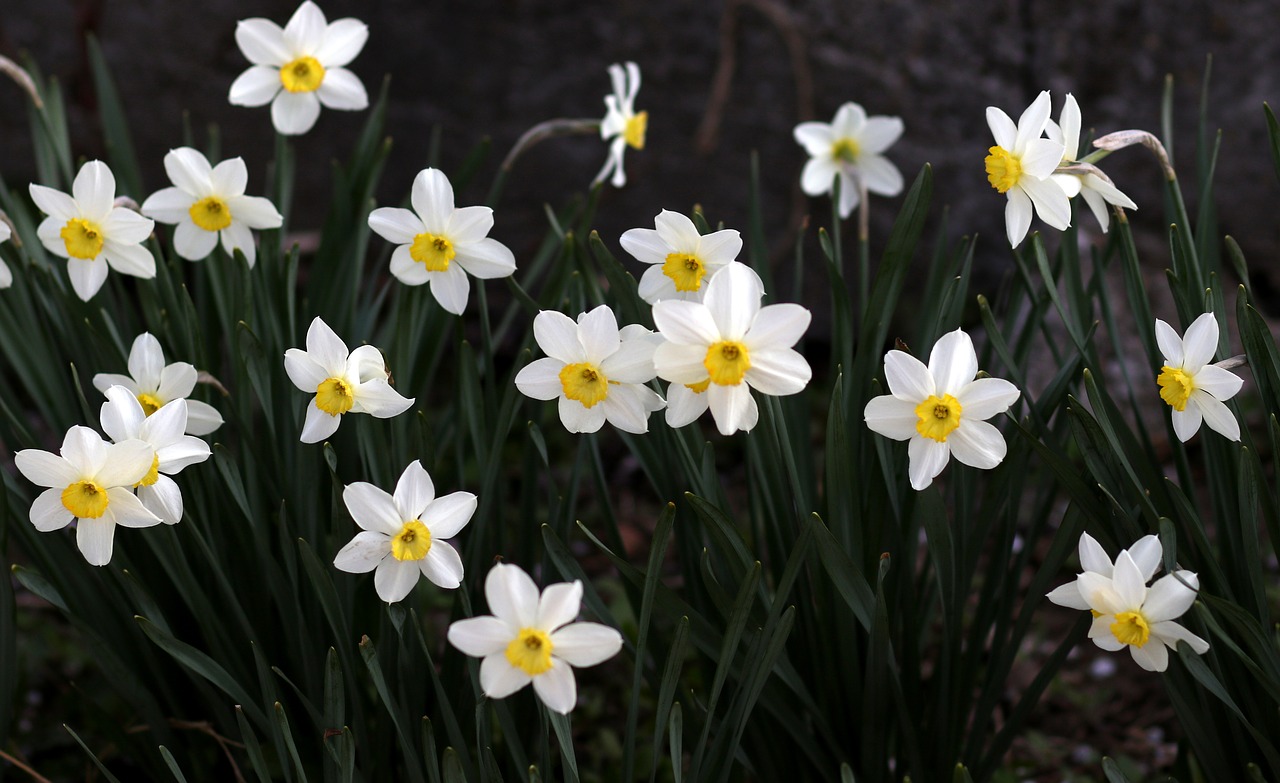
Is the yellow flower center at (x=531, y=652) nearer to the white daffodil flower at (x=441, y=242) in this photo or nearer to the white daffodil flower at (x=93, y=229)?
the white daffodil flower at (x=441, y=242)

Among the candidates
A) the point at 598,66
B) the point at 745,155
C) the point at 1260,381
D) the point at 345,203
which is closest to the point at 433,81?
the point at 598,66

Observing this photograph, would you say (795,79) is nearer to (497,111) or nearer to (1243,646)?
(497,111)

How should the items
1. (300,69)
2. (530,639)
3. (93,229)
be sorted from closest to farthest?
(530,639) < (93,229) < (300,69)

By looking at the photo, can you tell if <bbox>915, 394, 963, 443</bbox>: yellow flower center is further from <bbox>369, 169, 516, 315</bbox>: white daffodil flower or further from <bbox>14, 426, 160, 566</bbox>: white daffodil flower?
<bbox>14, 426, 160, 566</bbox>: white daffodil flower

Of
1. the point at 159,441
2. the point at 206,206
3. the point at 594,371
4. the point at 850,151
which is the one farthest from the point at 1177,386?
the point at 206,206

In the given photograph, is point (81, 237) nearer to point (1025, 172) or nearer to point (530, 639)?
point (530, 639)

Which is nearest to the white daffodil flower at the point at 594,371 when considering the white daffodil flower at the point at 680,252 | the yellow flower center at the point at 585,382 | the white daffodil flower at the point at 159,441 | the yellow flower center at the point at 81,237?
the yellow flower center at the point at 585,382
